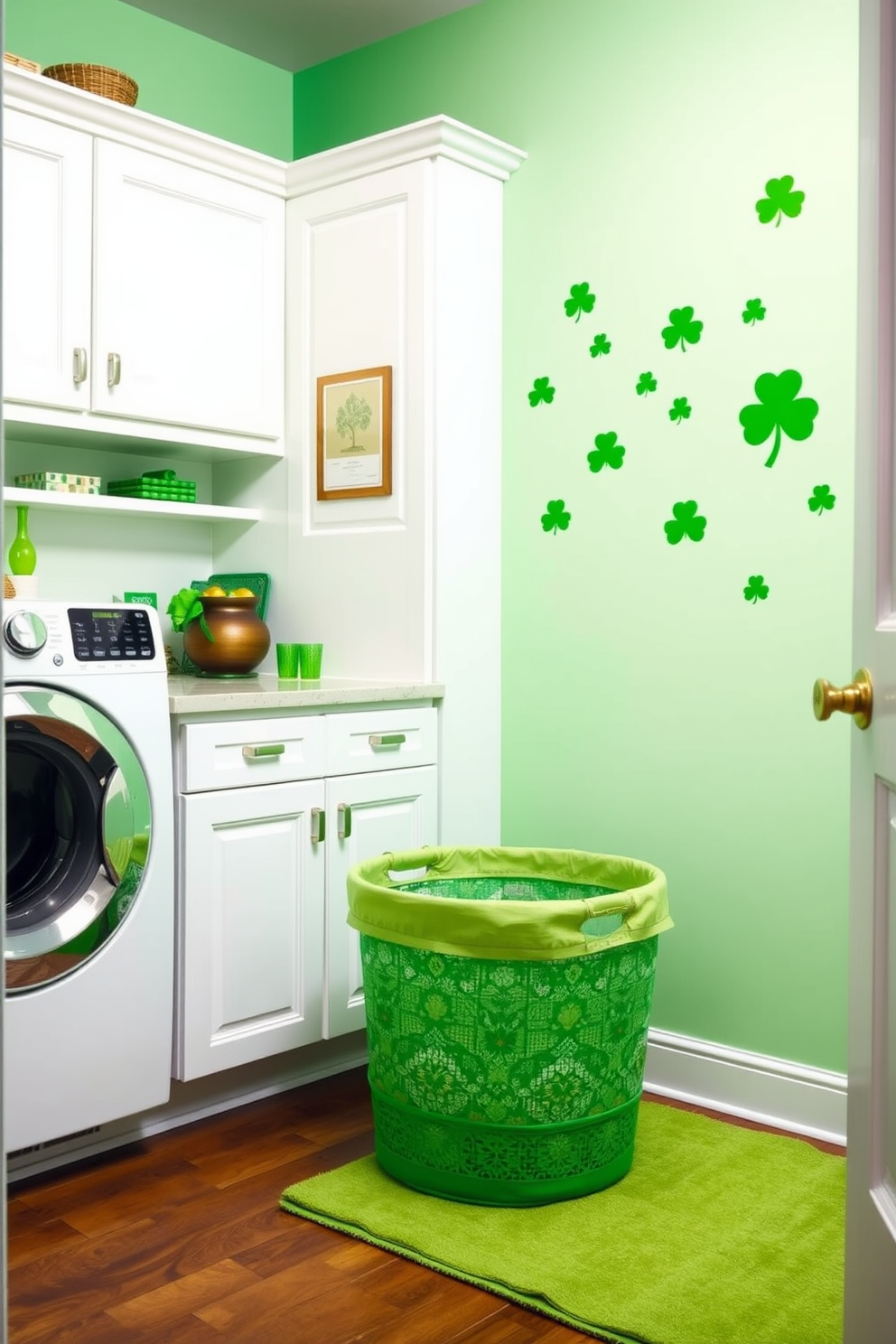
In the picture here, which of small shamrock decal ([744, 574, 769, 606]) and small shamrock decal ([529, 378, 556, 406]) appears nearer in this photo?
small shamrock decal ([744, 574, 769, 606])

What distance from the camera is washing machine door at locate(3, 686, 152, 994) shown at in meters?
2.19

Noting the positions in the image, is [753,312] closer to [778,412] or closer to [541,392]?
[778,412]

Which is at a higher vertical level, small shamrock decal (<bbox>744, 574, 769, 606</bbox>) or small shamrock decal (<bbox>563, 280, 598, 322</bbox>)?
small shamrock decal (<bbox>563, 280, 598, 322</bbox>)

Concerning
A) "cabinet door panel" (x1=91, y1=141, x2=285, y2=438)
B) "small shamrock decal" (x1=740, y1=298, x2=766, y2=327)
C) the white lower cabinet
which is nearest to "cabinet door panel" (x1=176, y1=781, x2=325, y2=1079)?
the white lower cabinet

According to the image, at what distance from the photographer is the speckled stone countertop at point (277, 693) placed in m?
2.47

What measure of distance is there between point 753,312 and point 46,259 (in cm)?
154

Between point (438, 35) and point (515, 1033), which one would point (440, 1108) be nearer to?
point (515, 1033)

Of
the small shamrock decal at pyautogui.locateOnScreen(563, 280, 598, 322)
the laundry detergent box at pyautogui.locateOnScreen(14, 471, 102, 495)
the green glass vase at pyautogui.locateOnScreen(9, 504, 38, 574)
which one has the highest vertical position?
the small shamrock decal at pyautogui.locateOnScreen(563, 280, 598, 322)

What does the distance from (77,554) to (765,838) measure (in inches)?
71.5

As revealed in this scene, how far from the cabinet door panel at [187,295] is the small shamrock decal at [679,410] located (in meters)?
1.07

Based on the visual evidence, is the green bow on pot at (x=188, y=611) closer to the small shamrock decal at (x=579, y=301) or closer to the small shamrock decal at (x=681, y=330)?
the small shamrock decal at (x=579, y=301)

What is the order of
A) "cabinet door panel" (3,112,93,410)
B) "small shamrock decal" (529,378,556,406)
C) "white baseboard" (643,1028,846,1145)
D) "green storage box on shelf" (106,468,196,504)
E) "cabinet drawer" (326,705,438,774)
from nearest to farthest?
1. "white baseboard" (643,1028,846,1145)
2. "cabinet door panel" (3,112,93,410)
3. "cabinet drawer" (326,705,438,774)
4. "small shamrock decal" (529,378,556,406)
5. "green storage box on shelf" (106,468,196,504)

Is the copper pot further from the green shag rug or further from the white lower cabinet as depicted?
the green shag rug

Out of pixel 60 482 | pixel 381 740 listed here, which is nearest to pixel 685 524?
pixel 381 740
